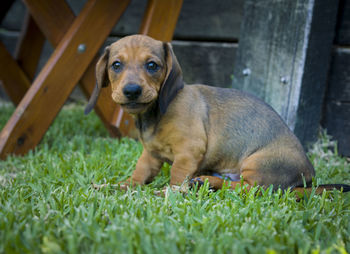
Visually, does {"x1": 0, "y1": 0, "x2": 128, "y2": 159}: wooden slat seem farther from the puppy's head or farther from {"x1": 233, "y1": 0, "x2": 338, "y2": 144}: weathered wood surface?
{"x1": 233, "y1": 0, "x2": 338, "y2": 144}: weathered wood surface

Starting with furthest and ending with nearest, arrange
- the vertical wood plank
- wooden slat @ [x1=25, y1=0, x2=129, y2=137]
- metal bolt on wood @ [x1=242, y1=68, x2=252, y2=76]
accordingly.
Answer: metal bolt on wood @ [x1=242, y1=68, x2=252, y2=76] → the vertical wood plank → wooden slat @ [x1=25, y1=0, x2=129, y2=137]

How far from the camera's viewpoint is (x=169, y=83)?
274 centimetres

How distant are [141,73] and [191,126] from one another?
1.77ft

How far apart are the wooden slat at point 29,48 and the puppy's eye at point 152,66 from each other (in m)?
3.30

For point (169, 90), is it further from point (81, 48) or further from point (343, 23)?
point (343, 23)

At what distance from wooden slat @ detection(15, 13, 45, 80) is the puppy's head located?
2996mm

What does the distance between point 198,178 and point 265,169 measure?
472 mm

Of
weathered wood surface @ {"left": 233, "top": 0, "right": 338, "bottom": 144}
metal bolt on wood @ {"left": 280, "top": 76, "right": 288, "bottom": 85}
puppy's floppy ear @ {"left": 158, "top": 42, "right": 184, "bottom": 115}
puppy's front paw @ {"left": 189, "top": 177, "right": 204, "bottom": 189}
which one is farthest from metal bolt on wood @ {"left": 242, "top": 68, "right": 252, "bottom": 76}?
puppy's front paw @ {"left": 189, "top": 177, "right": 204, "bottom": 189}

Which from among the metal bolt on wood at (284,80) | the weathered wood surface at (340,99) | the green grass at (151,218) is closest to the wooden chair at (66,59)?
the green grass at (151,218)

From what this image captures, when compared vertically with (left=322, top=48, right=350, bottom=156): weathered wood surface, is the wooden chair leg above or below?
above

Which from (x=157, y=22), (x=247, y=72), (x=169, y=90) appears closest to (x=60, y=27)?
(x=157, y=22)

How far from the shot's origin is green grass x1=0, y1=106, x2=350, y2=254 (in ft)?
5.90

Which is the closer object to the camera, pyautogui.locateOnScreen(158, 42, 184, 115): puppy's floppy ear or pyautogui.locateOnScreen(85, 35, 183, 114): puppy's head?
pyautogui.locateOnScreen(85, 35, 183, 114): puppy's head

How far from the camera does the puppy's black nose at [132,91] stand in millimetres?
2516
